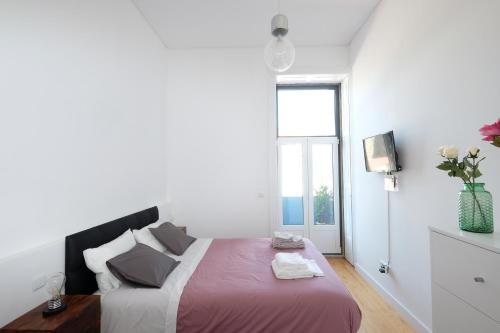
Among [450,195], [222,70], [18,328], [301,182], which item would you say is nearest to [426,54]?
[450,195]

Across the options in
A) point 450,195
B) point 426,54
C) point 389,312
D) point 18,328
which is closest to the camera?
point 18,328

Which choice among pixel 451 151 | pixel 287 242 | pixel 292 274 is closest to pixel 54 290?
pixel 292 274

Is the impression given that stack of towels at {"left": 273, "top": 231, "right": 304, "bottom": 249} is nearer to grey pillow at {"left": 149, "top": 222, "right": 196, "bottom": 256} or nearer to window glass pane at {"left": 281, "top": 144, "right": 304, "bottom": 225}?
grey pillow at {"left": 149, "top": 222, "right": 196, "bottom": 256}

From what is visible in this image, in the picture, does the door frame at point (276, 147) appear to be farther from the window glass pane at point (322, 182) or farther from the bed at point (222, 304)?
the bed at point (222, 304)

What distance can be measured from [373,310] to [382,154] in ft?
5.43

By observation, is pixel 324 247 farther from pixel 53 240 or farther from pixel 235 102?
pixel 53 240

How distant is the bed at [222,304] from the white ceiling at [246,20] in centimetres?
277

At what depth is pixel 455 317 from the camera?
124cm

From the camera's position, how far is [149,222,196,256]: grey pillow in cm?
250

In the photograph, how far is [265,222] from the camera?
12.6 ft

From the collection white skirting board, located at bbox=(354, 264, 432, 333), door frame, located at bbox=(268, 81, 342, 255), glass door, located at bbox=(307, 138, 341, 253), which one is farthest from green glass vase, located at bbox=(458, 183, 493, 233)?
glass door, located at bbox=(307, 138, 341, 253)

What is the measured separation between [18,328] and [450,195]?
9.37 ft

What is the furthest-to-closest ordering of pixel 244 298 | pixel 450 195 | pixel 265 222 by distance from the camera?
pixel 265 222 → pixel 450 195 → pixel 244 298

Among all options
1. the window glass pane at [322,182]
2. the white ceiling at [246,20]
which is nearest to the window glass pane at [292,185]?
the window glass pane at [322,182]
